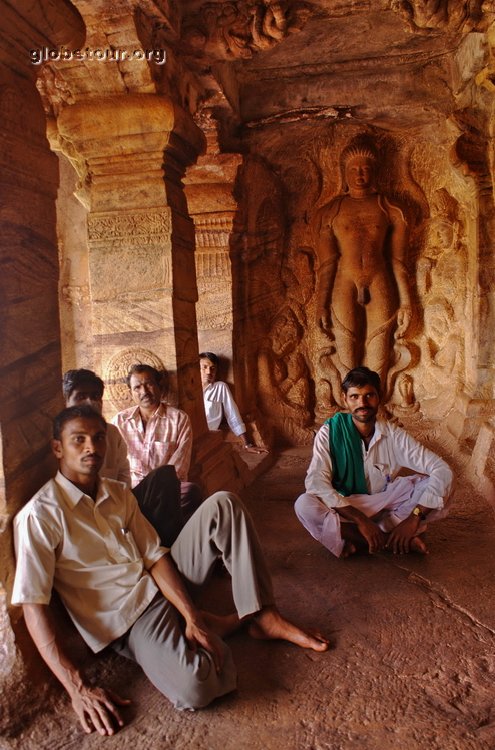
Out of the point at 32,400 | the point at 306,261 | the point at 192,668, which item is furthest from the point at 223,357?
the point at 192,668

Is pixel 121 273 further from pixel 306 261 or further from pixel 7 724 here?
pixel 306 261

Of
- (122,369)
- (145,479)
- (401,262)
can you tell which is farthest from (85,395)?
(401,262)

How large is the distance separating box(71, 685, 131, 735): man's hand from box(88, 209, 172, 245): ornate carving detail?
299 centimetres

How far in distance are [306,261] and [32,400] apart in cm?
527

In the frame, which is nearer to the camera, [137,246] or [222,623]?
[222,623]

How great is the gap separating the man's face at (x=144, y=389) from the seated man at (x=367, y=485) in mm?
1132

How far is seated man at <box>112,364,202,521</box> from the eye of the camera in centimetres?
396

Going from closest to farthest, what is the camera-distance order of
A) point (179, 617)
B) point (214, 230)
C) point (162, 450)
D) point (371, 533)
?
point (179, 617) < point (371, 533) < point (162, 450) < point (214, 230)

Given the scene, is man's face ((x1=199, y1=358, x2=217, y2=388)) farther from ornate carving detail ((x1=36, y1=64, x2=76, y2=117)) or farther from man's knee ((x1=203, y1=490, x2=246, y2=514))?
man's knee ((x1=203, y1=490, x2=246, y2=514))

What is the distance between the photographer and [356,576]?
137 inches

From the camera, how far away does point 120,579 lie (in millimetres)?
2498

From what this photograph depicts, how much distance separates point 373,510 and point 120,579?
6.23ft

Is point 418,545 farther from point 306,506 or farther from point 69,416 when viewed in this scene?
point 69,416

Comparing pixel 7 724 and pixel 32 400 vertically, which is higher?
pixel 32 400
